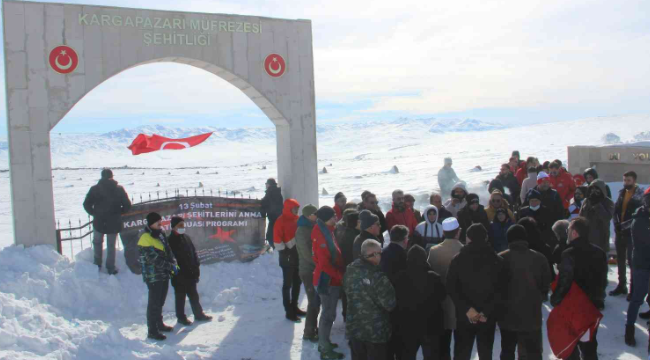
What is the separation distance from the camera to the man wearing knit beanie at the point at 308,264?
6.03 meters

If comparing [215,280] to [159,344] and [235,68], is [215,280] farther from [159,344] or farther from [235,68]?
[235,68]

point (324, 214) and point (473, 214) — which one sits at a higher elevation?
point (324, 214)

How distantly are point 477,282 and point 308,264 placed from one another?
2.25 metres

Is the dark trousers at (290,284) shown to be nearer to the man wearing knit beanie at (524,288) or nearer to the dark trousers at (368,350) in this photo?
the dark trousers at (368,350)

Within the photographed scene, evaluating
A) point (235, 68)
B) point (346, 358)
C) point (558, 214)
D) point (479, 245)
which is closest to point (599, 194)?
point (558, 214)

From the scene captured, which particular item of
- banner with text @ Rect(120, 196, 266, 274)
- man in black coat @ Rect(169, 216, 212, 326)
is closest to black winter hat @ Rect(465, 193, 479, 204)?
man in black coat @ Rect(169, 216, 212, 326)

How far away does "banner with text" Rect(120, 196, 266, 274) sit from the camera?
8734 mm

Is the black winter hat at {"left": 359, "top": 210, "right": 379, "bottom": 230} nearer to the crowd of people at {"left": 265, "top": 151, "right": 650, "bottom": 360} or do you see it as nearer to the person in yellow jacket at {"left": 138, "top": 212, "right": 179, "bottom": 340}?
the crowd of people at {"left": 265, "top": 151, "right": 650, "bottom": 360}

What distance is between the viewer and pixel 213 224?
30.3 feet

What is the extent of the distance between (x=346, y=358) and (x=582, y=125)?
8084cm

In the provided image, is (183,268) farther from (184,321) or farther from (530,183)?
(530,183)

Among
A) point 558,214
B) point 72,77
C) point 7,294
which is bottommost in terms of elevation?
point 7,294

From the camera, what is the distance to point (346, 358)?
561 centimetres

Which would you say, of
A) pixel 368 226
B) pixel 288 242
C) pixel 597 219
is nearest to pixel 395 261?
pixel 368 226
